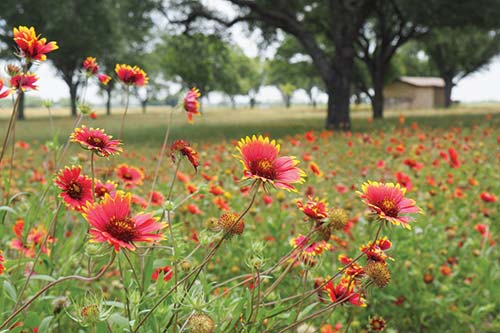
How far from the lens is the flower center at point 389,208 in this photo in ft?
3.11

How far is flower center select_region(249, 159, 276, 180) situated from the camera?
0.89m

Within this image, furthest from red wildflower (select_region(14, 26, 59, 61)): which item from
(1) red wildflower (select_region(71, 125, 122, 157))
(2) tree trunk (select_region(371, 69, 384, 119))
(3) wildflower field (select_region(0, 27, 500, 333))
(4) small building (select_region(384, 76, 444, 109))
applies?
(4) small building (select_region(384, 76, 444, 109))

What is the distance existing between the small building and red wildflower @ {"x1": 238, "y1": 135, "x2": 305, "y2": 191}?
43.6 metres

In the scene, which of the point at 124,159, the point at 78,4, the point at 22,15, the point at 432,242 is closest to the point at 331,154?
the point at 124,159

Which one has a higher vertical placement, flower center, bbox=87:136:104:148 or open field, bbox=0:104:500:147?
flower center, bbox=87:136:104:148

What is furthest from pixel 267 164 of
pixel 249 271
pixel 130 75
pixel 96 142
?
pixel 249 271

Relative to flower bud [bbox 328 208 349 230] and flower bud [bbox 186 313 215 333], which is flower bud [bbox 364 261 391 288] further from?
flower bud [bbox 186 313 215 333]

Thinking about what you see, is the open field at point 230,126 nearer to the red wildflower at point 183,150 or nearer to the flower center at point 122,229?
the red wildflower at point 183,150

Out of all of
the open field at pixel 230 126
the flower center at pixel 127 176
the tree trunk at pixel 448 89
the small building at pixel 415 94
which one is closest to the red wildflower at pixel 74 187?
the open field at pixel 230 126

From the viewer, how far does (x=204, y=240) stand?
1.07 meters

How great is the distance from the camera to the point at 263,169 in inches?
35.1

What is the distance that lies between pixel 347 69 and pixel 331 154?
7.02 metres

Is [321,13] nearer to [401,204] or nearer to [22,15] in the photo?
[22,15]

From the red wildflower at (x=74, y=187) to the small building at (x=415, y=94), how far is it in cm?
4353
